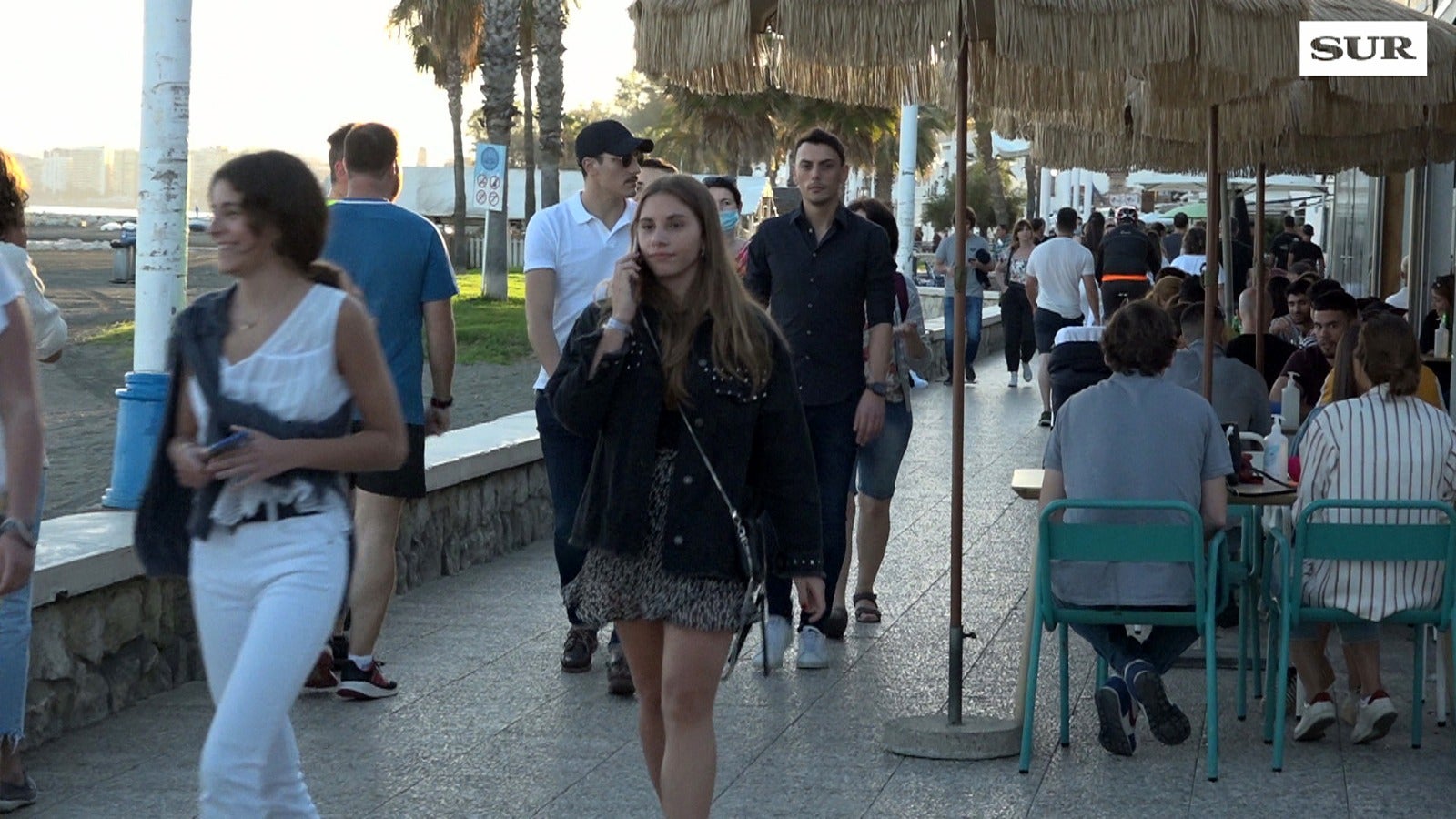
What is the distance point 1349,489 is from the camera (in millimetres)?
6023

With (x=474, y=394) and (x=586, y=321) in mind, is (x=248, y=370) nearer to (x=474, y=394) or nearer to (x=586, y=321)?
(x=586, y=321)

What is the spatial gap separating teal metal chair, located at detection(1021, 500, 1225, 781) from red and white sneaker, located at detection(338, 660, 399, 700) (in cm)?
227

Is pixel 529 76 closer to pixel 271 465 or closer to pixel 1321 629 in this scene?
pixel 1321 629

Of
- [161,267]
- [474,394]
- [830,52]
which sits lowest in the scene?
[474,394]

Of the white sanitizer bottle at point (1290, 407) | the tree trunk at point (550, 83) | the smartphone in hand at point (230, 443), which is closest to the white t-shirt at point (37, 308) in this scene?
the smartphone in hand at point (230, 443)

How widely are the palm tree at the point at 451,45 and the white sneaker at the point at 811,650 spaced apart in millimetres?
41695

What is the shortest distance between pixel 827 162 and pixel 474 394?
1231 cm

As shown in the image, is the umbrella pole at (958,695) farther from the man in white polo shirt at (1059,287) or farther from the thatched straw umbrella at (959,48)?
the man in white polo shirt at (1059,287)

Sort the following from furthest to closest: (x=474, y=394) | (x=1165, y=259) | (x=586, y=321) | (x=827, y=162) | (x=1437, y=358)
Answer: (x=1165, y=259) → (x=474, y=394) → (x=1437, y=358) → (x=827, y=162) → (x=586, y=321)

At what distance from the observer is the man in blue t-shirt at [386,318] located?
648 centimetres

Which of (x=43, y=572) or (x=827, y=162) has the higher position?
(x=827, y=162)

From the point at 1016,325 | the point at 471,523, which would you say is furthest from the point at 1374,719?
the point at 1016,325

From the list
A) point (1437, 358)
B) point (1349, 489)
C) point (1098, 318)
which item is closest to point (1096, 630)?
point (1349, 489)

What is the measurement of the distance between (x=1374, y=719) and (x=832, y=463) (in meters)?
2.20
